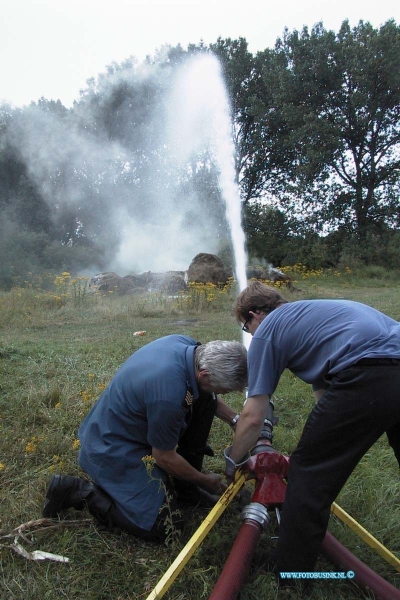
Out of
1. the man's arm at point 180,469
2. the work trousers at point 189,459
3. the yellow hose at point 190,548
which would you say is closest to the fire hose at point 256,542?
the yellow hose at point 190,548

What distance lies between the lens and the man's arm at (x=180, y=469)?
7.23 feet

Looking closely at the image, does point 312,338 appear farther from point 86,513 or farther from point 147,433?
point 86,513

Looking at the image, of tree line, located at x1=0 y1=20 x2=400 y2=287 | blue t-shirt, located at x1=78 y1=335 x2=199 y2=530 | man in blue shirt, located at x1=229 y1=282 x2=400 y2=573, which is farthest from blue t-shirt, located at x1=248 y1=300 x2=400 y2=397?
tree line, located at x1=0 y1=20 x2=400 y2=287

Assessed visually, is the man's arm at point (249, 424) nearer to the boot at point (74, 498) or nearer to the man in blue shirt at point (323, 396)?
the man in blue shirt at point (323, 396)

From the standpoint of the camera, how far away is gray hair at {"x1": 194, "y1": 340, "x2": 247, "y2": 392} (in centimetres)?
217

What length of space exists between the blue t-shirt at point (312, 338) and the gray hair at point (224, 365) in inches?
5.0

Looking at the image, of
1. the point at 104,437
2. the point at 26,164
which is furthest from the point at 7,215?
the point at 104,437

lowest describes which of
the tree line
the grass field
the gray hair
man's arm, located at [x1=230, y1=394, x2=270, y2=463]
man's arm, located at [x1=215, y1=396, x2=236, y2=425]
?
the grass field

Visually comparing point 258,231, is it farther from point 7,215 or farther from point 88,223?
point 7,215

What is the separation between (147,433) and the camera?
2.24m

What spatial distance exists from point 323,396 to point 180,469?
0.80 meters

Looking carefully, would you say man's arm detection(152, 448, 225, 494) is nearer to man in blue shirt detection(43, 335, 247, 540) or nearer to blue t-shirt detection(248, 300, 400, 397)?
man in blue shirt detection(43, 335, 247, 540)

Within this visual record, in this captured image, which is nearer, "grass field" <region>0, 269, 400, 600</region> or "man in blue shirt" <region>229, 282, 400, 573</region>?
"man in blue shirt" <region>229, 282, 400, 573</region>

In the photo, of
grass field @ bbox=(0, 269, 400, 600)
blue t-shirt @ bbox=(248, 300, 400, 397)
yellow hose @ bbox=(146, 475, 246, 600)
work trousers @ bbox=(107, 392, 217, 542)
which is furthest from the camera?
work trousers @ bbox=(107, 392, 217, 542)
